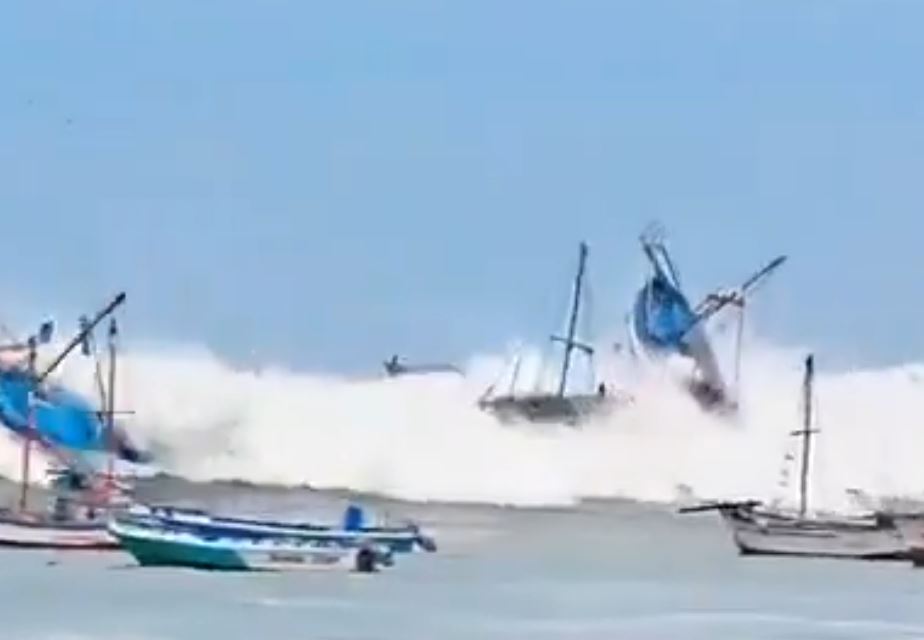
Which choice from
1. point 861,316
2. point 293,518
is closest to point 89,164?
point 293,518

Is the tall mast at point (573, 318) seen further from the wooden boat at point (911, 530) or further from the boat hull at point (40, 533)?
the boat hull at point (40, 533)

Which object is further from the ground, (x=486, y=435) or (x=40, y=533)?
(x=486, y=435)

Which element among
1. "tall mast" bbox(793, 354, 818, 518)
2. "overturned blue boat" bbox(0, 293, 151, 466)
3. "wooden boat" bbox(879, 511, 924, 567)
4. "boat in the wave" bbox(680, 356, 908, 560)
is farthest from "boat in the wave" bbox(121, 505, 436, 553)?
"wooden boat" bbox(879, 511, 924, 567)

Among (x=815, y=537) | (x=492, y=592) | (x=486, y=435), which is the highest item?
(x=486, y=435)

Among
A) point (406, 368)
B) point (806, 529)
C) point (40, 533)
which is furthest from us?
point (806, 529)

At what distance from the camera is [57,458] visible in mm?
3195

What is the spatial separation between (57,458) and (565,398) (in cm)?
68

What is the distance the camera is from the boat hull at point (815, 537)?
3133 mm

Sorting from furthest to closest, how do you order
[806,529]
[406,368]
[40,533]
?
[806,529], [40,533], [406,368]

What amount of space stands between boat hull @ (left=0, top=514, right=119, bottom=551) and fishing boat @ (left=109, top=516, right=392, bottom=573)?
5 cm

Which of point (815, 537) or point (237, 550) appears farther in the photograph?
point (815, 537)

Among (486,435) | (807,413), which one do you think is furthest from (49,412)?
(807,413)

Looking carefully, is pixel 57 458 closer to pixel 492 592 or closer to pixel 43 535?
pixel 43 535

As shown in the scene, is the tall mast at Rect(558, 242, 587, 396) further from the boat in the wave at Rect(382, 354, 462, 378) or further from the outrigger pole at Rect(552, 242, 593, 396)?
the boat in the wave at Rect(382, 354, 462, 378)
